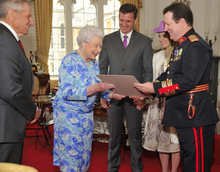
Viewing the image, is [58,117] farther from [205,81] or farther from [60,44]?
[60,44]

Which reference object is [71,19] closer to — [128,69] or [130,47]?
[130,47]

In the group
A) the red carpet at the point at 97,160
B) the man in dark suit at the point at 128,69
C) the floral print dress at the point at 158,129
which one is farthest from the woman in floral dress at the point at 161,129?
the red carpet at the point at 97,160

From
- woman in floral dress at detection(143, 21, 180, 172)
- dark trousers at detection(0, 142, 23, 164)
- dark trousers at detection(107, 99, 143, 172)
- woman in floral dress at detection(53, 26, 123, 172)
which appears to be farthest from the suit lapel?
dark trousers at detection(0, 142, 23, 164)

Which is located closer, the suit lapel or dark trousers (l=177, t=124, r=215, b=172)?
dark trousers (l=177, t=124, r=215, b=172)

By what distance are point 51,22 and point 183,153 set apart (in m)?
6.84

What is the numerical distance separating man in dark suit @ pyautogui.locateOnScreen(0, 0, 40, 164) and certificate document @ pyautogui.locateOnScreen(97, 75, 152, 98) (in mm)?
752

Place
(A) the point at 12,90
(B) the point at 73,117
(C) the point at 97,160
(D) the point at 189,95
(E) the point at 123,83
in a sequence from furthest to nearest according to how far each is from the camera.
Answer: (C) the point at 97,160
(E) the point at 123,83
(B) the point at 73,117
(D) the point at 189,95
(A) the point at 12,90

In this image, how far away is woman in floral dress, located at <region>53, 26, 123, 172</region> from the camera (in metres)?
2.12

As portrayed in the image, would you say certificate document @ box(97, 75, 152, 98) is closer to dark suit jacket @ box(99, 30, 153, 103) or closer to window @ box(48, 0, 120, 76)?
dark suit jacket @ box(99, 30, 153, 103)


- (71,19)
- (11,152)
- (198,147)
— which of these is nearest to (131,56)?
(198,147)

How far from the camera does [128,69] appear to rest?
2.92m

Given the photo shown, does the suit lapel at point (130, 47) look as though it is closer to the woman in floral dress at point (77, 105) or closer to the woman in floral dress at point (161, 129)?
the woman in floral dress at point (161, 129)

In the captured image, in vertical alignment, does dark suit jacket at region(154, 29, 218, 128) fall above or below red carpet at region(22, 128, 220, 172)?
above

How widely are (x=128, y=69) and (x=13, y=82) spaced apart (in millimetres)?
1599
